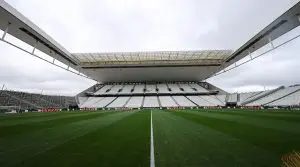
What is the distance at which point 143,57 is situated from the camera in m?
52.2

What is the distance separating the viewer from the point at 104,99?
67.1 meters

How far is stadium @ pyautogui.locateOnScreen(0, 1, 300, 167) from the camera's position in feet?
18.3

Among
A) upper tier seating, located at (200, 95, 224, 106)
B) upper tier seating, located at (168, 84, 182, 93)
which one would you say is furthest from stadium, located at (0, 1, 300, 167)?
upper tier seating, located at (168, 84, 182, 93)

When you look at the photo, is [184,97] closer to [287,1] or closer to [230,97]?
[230,97]

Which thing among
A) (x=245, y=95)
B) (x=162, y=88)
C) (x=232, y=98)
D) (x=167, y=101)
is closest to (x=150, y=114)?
(x=167, y=101)

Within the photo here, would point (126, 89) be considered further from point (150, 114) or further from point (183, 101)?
point (150, 114)

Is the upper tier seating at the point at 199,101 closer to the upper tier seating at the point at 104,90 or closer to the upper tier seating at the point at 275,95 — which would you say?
the upper tier seating at the point at 275,95

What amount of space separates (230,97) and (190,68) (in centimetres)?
1549

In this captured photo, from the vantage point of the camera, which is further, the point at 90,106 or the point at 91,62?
the point at 90,106

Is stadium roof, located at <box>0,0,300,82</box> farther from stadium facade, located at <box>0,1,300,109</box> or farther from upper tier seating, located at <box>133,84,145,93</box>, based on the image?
upper tier seating, located at <box>133,84,145,93</box>

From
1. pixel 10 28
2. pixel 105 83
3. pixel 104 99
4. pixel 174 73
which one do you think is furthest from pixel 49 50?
pixel 105 83

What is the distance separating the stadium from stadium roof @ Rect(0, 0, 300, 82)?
5.8 inches

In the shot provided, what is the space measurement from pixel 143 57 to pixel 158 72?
14069mm

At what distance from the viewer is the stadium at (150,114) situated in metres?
5.57
